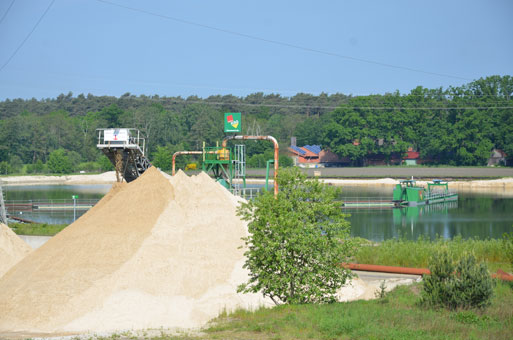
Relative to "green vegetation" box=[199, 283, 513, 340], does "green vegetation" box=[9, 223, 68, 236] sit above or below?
below

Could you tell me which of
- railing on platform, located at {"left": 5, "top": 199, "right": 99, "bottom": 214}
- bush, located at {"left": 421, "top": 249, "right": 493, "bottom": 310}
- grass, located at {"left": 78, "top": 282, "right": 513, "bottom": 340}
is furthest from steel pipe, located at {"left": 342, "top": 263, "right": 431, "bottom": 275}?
railing on platform, located at {"left": 5, "top": 199, "right": 99, "bottom": 214}

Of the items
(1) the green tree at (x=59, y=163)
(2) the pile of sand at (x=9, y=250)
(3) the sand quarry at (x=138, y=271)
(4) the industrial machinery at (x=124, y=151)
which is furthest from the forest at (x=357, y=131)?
(3) the sand quarry at (x=138, y=271)

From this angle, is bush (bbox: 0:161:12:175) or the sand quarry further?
bush (bbox: 0:161:12:175)

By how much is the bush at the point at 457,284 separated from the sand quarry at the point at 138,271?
13.6ft

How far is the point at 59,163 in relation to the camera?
369ft

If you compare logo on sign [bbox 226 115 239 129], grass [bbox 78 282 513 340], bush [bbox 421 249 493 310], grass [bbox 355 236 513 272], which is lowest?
grass [bbox 355 236 513 272]

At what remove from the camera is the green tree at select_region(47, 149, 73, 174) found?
11244 cm

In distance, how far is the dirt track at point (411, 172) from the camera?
105688mm

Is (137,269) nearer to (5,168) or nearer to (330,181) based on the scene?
(330,181)

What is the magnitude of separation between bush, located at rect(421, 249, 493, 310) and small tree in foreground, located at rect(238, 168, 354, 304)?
7.28 ft

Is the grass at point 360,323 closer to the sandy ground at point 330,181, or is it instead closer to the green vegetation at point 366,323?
the green vegetation at point 366,323

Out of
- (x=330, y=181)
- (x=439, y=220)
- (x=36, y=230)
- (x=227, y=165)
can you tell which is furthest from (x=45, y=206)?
(x=330, y=181)

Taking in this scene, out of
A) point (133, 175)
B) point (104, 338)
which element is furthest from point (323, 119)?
point (104, 338)

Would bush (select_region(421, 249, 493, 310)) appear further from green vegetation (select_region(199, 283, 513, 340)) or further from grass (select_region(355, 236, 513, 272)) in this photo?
grass (select_region(355, 236, 513, 272))
